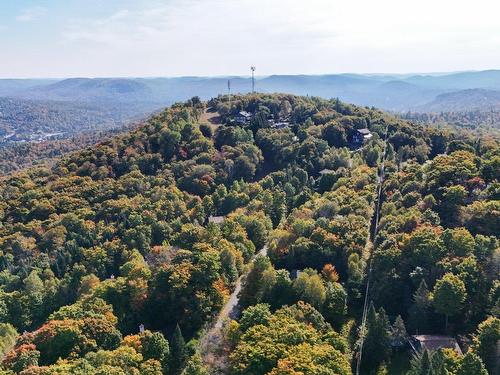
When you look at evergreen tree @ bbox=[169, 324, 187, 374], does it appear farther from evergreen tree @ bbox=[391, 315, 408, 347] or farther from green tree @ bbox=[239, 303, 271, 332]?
evergreen tree @ bbox=[391, 315, 408, 347]

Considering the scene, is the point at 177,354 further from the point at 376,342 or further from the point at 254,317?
the point at 376,342

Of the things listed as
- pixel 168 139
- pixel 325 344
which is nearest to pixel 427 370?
pixel 325 344

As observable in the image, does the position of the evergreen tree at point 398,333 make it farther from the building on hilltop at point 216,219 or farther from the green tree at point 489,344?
the building on hilltop at point 216,219

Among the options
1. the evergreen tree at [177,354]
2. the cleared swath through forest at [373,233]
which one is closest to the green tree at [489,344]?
the cleared swath through forest at [373,233]

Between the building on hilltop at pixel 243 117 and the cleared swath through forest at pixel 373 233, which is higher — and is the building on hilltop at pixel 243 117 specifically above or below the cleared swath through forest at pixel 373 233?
above

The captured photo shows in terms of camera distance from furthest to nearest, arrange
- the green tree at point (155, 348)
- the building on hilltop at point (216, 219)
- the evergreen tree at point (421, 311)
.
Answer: the building on hilltop at point (216, 219) → the evergreen tree at point (421, 311) → the green tree at point (155, 348)

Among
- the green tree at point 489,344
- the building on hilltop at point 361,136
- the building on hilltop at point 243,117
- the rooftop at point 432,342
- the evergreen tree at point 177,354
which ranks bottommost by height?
the evergreen tree at point 177,354

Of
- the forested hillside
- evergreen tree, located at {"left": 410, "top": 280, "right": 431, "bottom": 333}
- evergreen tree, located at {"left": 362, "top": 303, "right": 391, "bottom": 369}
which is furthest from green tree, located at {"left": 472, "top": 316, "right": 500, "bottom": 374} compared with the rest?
evergreen tree, located at {"left": 362, "top": 303, "right": 391, "bottom": 369}

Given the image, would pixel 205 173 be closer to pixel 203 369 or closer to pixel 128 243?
pixel 128 243

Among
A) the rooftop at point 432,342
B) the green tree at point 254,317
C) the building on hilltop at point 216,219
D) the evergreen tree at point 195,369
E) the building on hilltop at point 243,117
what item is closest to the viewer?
the evergreen tree at point 195,369

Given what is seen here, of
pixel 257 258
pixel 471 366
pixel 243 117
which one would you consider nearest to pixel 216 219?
pixel 257 258
